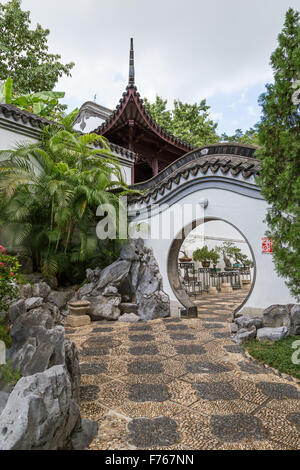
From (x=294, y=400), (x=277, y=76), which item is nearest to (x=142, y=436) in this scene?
(x=294, y=400)

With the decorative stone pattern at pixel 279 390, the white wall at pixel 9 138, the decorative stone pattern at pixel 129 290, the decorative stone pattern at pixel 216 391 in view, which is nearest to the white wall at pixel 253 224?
the decorative stone pattern at pixel 129 290

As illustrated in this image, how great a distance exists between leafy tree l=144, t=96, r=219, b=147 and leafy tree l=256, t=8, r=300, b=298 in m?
14.9

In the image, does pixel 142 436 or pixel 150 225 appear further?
pixel 150 225

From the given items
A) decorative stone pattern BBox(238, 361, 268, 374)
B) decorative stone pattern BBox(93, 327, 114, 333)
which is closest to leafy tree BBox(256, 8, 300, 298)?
decorative stone pattern BBox(238, 361, 268, 374)

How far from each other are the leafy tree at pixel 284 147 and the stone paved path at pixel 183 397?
3.96 feet

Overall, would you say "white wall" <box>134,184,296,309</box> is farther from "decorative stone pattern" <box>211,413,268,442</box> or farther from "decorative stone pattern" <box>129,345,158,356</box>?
"decorative stone pattern" <box>211,413,268,442</box>

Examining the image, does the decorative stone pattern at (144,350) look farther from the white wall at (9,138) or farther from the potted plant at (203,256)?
the potted plant at (203,256)

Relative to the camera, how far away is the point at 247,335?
4.60 m

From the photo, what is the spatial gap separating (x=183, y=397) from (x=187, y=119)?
1832cm

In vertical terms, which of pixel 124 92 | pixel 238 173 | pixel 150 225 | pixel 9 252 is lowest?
pixel 9 252

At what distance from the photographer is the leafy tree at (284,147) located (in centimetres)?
307

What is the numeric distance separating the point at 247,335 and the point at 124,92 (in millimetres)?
8441
